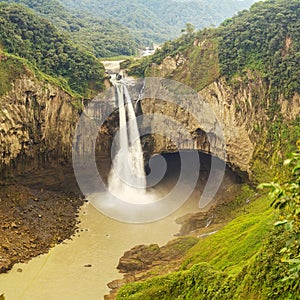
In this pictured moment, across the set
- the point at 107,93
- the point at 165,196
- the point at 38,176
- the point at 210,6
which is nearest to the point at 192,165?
the point at 165,196

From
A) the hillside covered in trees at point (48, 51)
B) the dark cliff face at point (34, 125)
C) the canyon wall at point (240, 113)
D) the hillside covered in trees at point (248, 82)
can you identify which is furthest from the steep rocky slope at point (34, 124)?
the canyon wall at point (240, 113)

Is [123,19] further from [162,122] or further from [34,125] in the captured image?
[34,125]

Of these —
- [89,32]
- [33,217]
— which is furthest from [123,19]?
[33,217]

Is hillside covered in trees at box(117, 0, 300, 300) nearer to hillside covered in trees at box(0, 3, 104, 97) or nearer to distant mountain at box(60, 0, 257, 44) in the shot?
hillside covered in trees at box(0, 3, 104, 97)

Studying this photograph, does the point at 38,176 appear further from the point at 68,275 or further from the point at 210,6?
the point at 210,6

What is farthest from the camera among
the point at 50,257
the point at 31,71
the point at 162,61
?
the point at 162,61

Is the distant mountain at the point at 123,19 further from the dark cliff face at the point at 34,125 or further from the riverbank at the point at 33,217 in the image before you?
the riverbank at the point at 33,217
